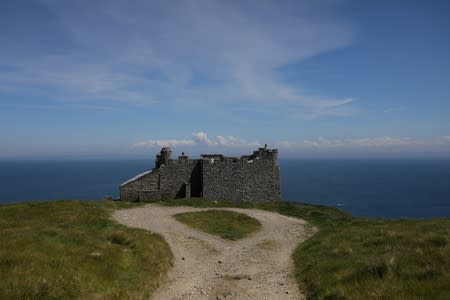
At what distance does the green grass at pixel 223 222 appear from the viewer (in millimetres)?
22141

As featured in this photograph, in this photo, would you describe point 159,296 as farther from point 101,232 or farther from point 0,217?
point 0,217

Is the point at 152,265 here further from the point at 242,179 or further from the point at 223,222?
the point at 242,179

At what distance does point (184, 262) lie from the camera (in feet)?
52.1

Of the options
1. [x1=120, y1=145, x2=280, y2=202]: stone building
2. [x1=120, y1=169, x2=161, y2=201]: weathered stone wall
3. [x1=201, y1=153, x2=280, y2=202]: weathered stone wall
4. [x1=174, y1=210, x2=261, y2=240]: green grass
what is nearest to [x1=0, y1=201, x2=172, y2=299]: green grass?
[x1=174, y1=210, x2=261, y2=240]: green grass

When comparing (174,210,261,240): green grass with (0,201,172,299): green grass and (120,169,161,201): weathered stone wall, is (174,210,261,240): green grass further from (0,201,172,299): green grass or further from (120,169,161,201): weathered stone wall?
(120,169,161,201): weathered stone wall

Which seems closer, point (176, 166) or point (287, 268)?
point (287, 268)

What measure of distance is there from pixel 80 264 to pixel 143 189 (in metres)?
23.7

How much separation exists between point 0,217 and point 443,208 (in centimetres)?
12571

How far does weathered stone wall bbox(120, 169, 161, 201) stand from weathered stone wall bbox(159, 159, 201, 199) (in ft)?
2.17

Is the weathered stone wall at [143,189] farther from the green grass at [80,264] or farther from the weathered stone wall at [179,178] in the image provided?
the green grass at [80,264]

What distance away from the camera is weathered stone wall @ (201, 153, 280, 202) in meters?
35.2

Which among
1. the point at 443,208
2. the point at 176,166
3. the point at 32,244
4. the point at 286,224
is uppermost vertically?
the point at 176,166

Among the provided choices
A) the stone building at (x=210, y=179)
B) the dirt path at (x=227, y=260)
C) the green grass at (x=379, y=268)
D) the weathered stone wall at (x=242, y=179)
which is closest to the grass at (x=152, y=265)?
the green grass at (x=379, y=268)

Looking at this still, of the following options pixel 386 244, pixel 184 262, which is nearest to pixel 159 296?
pixel 184 262
